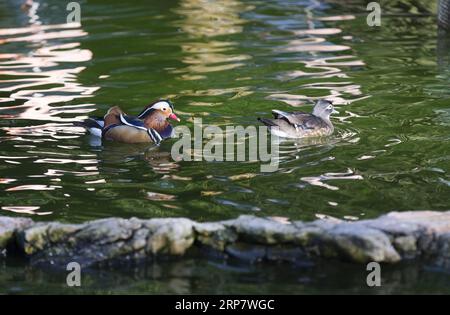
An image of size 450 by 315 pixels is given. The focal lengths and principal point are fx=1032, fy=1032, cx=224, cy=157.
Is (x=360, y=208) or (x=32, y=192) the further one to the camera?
(x=32, y=192)

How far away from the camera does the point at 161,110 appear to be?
11219 millimetres

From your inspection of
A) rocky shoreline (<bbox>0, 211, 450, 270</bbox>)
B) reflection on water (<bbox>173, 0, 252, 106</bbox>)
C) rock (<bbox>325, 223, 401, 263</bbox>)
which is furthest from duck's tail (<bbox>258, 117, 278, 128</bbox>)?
rock (<bbox>325, 223, 401, 263</bbox>)

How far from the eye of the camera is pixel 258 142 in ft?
35.6

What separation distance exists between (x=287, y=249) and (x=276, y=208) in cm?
118

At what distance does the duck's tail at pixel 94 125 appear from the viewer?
36.4 feet

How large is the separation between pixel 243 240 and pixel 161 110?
4.04m

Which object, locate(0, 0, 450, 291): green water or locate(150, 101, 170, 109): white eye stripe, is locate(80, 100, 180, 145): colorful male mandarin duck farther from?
locate(0, 0, 450, 291): green water

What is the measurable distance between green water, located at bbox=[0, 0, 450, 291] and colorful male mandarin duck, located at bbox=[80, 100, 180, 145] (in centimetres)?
15

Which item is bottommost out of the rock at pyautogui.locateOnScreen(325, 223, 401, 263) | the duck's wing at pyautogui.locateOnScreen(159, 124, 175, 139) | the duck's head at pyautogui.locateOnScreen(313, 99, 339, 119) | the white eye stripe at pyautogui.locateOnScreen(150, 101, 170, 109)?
the duck's wing at pyautogui.locateOnScreen(159, 124, 175, 139)

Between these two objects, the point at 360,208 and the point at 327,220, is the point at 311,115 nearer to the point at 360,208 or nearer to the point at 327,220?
the point at 360,208

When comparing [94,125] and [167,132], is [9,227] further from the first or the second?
[167,132]

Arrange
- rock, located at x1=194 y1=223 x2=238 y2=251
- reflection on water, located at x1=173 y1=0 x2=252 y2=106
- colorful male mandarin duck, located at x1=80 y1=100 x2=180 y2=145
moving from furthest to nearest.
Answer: reflection on water, located at x1=173 y1=0 x2=252 y2=106 → colorful male mandarin duck, located at x1=80 y1=100 x2=180 y2=145 → rock, located at x1=194 y1=223 x2=238 y2=251

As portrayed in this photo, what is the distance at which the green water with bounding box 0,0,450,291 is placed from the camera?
8891mm
